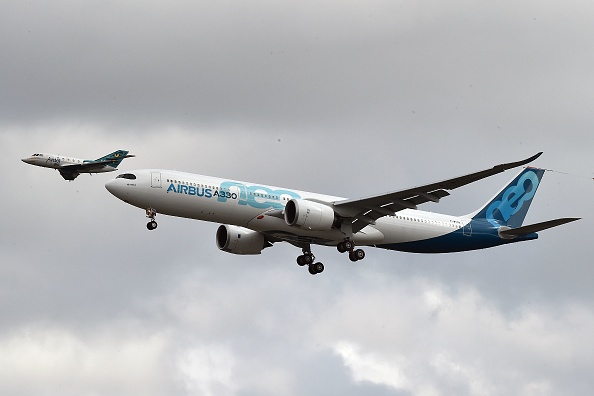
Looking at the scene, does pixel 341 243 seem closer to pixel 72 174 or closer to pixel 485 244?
pixel 485 244

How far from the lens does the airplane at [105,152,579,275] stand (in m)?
52.3

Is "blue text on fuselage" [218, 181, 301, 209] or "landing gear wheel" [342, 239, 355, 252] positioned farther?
"landing gear wheel" [342, 239, 355, 252]

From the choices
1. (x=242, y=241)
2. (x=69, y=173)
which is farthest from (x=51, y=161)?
(x=242, y=241)

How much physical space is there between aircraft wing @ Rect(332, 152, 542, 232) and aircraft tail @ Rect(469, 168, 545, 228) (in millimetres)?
9932

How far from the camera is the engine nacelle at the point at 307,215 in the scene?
53531 millimetres

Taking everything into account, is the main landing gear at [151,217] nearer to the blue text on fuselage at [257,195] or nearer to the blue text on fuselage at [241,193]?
the blue text on fuselage at [241,193]

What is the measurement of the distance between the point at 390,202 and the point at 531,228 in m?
10.4

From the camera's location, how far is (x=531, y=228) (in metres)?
60.3

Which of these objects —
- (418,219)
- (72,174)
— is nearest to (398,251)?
(418,219)

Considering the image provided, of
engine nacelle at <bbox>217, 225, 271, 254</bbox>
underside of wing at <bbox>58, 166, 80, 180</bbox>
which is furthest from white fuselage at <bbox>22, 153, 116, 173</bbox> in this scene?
engine nacelle at <bbox>217, 225, 271, 254</bbox>

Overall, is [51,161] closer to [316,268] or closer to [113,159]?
[113,159]

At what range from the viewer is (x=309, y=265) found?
60.6 meters

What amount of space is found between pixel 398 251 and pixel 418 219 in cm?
234

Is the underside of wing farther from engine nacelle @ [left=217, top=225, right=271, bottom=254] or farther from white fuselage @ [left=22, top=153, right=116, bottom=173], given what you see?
engine nacelle @ [left=217, top=225, right=271, bottom=254]
